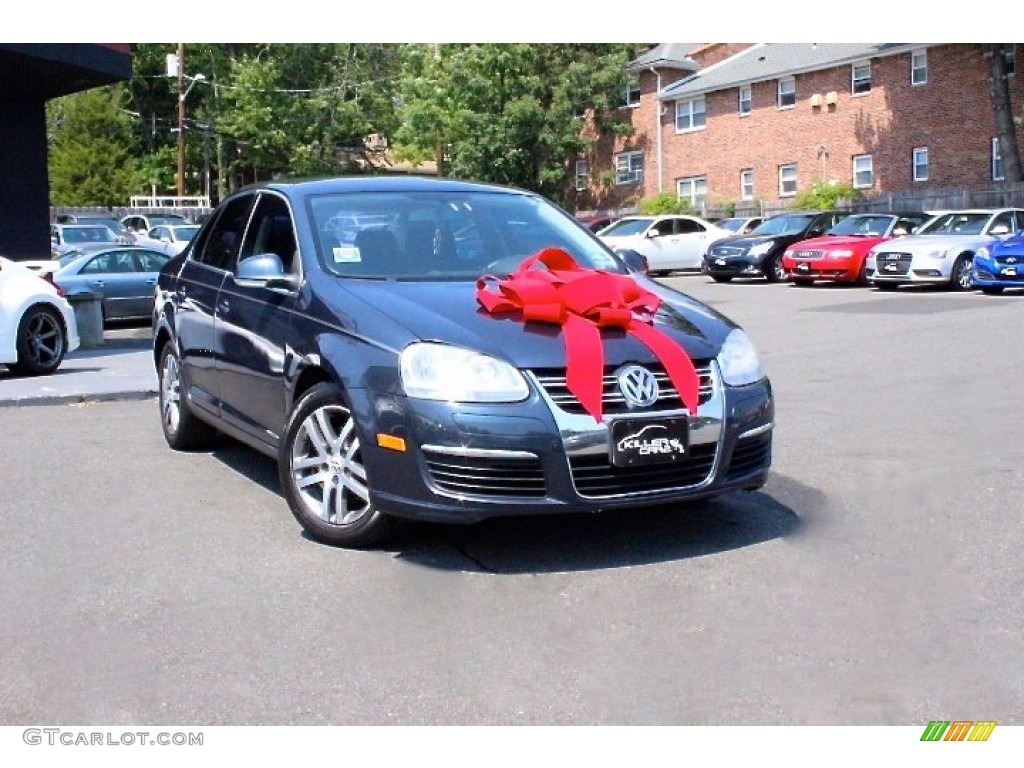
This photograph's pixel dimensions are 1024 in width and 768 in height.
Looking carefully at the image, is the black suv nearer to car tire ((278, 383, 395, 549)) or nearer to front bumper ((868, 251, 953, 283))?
front bumper ((868, 251, 953, 283))

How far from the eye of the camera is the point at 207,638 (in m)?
4.68

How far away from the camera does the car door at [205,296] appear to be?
24.0ft

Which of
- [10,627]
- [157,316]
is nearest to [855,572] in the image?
[10,627]

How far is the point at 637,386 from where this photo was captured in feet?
17.6

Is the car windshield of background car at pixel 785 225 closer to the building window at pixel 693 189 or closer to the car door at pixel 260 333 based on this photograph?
the building window at pixel 693 189

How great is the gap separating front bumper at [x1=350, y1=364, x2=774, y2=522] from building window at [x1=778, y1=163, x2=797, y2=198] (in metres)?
42.2

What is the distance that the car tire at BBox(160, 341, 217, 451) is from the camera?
8047 mm

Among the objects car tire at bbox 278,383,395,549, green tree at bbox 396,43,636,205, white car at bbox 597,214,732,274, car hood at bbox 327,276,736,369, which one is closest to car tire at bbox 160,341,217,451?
car tire at bbox 278,383,395,549

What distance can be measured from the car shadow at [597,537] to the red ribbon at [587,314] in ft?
2.14

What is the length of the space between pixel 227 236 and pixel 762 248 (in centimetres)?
2067

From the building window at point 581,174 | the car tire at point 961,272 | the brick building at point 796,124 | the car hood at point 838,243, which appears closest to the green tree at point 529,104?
the building window at point 581,174

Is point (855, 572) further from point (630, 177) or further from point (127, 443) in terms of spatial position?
point (630, 177)

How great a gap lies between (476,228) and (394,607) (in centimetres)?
239

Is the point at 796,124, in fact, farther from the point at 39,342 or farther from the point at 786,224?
the point at 39,342
